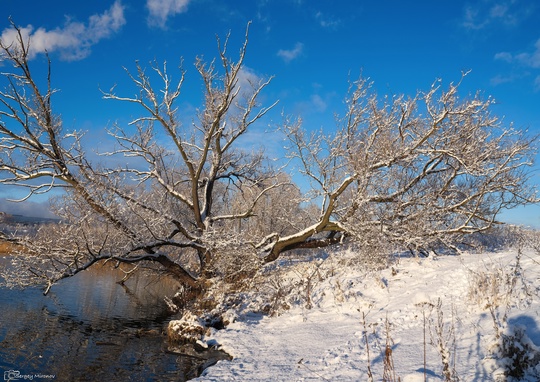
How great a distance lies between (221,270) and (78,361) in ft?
18.1

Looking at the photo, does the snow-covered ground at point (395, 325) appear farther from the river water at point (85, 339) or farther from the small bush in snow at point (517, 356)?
the river water at point (85, 339)

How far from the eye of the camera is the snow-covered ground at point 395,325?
16.4ft

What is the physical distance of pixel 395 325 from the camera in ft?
24.0

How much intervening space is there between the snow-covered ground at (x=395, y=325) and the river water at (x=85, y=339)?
1547 millimetres

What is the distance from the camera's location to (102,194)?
12258 mm

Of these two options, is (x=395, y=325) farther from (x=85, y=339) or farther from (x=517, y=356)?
(x=85, y=339)

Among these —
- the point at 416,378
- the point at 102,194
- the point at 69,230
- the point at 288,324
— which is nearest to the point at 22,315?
the point at 69,230

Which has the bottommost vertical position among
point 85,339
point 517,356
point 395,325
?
point 85,339

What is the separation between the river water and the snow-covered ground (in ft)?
5.08

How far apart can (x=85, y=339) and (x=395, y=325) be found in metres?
7.67

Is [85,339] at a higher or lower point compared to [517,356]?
lower

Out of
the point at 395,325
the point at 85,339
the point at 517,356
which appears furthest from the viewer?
the point at 85,339

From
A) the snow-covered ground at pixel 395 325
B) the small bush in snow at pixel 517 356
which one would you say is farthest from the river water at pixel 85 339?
the small bush in snow at pixel 517 356

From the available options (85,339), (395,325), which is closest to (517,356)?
(395,325)
